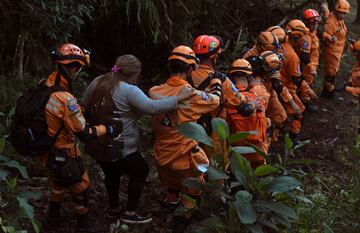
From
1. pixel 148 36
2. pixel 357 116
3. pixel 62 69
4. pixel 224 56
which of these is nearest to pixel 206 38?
pixel 62 69

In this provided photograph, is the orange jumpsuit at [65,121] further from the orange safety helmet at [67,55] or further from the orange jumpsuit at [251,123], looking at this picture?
the orange jumpsuit at [251,123]

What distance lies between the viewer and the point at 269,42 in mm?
7180

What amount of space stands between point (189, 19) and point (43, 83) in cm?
506

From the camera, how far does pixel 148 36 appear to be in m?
9.12

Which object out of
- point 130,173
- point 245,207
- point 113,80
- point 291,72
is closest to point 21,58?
point 113,80

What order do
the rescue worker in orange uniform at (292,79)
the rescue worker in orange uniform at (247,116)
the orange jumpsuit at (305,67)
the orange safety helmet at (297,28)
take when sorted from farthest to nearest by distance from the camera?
1. the orange jumpsuit at (305,67)
2. the orange safety helmet at (297,28)
3. the rescue worker in orange uniform at (292,79)
4. the rescue worker in orange uniform at (247,116)

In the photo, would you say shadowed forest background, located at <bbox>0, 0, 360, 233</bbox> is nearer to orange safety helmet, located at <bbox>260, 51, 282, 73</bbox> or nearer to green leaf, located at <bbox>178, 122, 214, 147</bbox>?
green leaf, located at <bbox>178, 122, 214, 147</bbox>

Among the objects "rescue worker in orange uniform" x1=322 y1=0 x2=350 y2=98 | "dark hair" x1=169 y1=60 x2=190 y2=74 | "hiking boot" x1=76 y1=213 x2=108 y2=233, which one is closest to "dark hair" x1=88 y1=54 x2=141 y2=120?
"dark hair" x1=169 y1=60 x2=190 y2=74

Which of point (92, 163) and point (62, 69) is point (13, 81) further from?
point (62, 69)

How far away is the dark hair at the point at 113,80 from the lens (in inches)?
190

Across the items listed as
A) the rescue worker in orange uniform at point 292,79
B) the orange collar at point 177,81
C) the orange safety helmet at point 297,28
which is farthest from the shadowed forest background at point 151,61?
the orange safety helmet at point 297,28

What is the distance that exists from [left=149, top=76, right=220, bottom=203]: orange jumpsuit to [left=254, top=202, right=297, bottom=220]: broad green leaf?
141cm

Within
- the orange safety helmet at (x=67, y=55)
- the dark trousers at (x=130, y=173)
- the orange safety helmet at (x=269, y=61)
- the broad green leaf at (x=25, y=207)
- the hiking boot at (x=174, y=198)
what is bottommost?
the hiking boot at (x=174, y=198)

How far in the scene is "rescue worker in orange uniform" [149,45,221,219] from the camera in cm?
486
